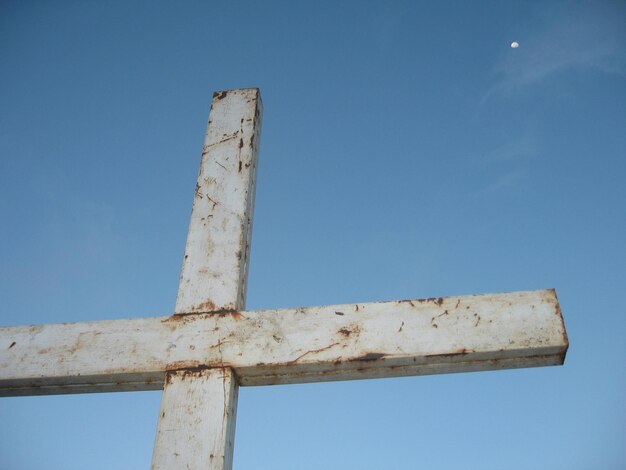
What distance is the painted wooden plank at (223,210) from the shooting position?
4.98 feet

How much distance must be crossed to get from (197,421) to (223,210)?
2.10 feet

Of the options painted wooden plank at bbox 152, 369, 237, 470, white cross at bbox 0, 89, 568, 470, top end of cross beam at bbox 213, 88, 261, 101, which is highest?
top end of cross beam at bbox 213, 88, 261, 101

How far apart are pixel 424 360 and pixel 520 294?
0.96 ft

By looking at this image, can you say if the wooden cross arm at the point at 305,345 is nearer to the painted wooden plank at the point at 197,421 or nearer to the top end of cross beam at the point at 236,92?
the painted wooden plank at the point at 197,421

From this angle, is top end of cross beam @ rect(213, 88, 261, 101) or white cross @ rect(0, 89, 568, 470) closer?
white cross @ rect(0, 89, 568, 470)

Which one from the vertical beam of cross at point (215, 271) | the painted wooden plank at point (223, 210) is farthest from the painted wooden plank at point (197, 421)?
the painted wooden plank at point (223, 210)

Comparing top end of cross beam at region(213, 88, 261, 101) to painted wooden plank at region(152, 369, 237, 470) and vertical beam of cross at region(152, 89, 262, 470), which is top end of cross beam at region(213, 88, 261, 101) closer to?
vertical beam of cross at region(152, 89, 262, 470)

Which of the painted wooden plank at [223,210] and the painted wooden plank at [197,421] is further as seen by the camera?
the painted wooden plank at [223,210]

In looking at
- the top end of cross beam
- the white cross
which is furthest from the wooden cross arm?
the top end of cross beam

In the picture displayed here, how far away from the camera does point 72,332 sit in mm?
1496

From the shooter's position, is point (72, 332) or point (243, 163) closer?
point (72, 332)

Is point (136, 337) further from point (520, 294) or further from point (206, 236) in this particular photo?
point (520, 294)

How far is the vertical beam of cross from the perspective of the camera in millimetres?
1279

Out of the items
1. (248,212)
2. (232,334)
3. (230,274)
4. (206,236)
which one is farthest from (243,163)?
(232,334)
